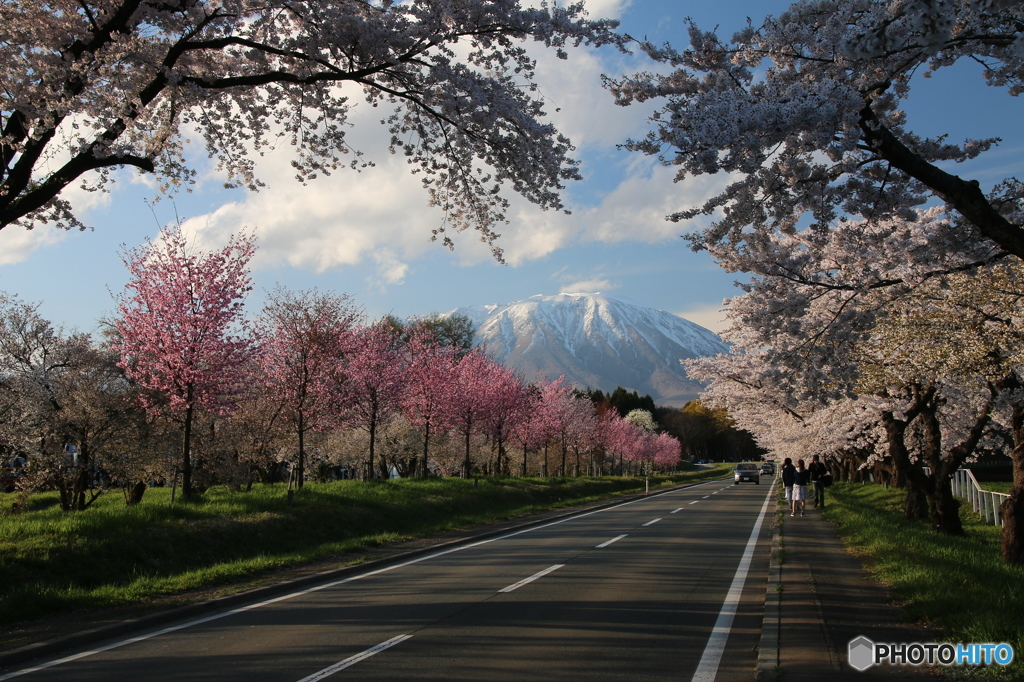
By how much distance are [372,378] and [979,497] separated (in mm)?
25793

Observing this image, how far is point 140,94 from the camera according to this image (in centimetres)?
930

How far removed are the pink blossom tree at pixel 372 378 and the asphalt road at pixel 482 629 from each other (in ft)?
51.5

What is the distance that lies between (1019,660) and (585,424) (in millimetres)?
59562

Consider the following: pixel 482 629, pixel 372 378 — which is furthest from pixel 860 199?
pixel 372 378

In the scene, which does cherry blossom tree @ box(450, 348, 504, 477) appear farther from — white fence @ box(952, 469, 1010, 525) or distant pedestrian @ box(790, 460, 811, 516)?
white fence @ box(952, 469, 1010, 525)

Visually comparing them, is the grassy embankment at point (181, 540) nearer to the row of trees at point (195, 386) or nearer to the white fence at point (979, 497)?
the row of trees at point (195, 386)

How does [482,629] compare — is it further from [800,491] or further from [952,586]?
[800,491]

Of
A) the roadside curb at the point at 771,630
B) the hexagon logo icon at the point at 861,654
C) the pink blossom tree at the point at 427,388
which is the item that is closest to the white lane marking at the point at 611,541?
the roadside curb at the point at 771,630

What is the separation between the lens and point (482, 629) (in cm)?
732

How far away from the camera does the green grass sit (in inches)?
228

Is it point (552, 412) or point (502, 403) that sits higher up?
point (502, 403)

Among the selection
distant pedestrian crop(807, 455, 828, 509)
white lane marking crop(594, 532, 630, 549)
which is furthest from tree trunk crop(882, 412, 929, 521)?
white lane marking crop(594, 532, 630, 549)

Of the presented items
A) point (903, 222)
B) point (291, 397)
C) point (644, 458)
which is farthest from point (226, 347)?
point (644, 458)

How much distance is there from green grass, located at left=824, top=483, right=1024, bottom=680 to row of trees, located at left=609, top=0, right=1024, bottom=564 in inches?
85.0
